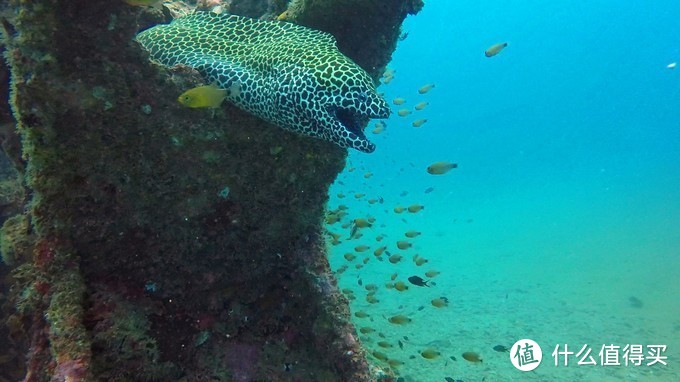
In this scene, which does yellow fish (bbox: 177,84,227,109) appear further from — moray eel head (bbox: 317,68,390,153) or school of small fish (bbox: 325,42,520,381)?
school of small fish (bbox: 325,42,520,381)

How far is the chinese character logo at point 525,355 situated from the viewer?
34.6 ft

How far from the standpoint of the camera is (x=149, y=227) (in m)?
3.97

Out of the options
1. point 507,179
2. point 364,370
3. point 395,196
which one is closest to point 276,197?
point 364,370

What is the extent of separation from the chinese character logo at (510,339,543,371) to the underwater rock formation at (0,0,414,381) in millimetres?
7997

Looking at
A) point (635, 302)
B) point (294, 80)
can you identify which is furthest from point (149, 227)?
point (635, 302)

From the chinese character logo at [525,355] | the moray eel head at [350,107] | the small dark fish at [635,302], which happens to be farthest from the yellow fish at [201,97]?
the small dark fish at [635,302]

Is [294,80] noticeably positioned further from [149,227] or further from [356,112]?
[149,227]

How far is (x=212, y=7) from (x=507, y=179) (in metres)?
95.8

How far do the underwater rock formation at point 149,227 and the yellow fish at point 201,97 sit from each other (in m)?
0.26

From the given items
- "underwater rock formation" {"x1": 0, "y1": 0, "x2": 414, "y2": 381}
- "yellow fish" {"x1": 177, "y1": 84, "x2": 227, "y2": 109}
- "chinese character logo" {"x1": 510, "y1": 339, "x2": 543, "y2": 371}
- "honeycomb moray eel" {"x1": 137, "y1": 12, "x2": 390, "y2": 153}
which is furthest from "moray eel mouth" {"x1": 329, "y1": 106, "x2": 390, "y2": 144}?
"chinese character logo" {"x1": 510, "y1": 339, "x2": 543, "y2": 371}

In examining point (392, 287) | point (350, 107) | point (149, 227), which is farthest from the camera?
point (392, 287)

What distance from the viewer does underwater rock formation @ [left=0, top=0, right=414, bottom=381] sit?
3.26m

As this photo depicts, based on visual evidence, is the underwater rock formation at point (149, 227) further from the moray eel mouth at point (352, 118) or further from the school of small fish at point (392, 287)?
the school of small fish at point (392, 287)

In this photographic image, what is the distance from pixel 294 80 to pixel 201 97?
100 cm
